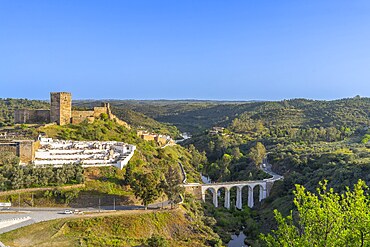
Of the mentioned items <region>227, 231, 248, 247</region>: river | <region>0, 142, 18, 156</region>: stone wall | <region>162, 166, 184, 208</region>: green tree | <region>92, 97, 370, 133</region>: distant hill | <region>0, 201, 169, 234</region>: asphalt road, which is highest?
<region>92, 97, 370, 133</region>: distant hill

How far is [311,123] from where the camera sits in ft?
288

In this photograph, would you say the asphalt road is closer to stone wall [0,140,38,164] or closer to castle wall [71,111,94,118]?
stone wall [0,140,38,164]

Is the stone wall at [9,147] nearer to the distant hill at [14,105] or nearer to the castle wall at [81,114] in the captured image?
the castle wall at [81,114]

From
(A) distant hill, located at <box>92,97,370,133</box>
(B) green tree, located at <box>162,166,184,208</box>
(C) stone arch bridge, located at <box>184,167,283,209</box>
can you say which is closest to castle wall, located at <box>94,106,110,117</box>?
(C) stone arch bridge, located at <box>184,167,283,209</box>

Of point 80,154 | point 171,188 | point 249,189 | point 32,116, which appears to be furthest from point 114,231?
point 249,189

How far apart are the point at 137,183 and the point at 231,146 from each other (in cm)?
4375

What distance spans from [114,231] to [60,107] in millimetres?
21174

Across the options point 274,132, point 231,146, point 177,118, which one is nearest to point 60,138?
point 231,146

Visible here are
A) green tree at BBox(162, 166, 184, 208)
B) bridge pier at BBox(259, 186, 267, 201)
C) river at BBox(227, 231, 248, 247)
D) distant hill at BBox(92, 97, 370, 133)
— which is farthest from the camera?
distant hill at BBox(92, 97, 370, 133)

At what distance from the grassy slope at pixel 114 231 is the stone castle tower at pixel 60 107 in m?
19.3

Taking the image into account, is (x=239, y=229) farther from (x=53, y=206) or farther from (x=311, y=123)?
(x=311, y=123)

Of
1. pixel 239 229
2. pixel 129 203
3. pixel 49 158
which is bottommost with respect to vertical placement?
pixel 239 229

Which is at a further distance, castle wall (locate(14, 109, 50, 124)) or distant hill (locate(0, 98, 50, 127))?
distant hill (locate(0, 98, 50, 127))

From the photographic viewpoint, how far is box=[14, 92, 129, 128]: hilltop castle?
4315cm
